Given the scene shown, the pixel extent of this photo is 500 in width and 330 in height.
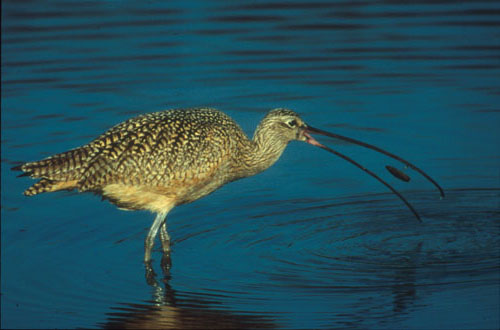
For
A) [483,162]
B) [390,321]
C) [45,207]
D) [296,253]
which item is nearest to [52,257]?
[45,207]

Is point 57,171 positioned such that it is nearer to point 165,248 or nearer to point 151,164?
point 151,164

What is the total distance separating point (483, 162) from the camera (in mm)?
9344

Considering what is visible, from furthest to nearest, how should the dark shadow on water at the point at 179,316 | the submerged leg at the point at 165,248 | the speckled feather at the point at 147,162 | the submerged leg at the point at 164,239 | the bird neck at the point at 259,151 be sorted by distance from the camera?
the bird neck at the point at 259,151 → the submerged leg at the point at 164,239 → the submerged leg at the point at 165,248 → the speckled feather at the point at 147,162 → the dark shadow on water at the point at 179,316

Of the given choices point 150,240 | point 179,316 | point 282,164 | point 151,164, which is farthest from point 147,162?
point 282,164

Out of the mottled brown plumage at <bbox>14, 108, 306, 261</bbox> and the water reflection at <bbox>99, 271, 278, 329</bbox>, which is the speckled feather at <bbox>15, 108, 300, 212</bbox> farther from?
the water reflection at <bbox>99, 271, 278, 329</bbox>

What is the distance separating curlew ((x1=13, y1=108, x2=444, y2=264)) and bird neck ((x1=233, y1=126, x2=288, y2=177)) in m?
0.21

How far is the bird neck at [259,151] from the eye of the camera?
8.01 m

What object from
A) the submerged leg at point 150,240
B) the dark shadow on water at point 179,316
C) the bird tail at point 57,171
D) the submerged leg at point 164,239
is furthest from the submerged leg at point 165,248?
the bird tail at point 57,171

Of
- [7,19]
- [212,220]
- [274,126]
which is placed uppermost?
[7,19]

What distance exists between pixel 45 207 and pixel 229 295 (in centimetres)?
271

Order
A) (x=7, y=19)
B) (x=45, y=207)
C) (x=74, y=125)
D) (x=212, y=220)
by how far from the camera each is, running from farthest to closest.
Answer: (x=7, y=19)
(x=74, y=125)
(x=45, y=207)
(x=212, y=220)

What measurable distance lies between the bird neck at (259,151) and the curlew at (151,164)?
0.21 m

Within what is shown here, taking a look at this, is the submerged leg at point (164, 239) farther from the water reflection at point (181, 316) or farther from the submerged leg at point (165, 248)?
the water reflection at point (181, 316)

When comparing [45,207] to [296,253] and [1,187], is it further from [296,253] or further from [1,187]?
[296,253]
